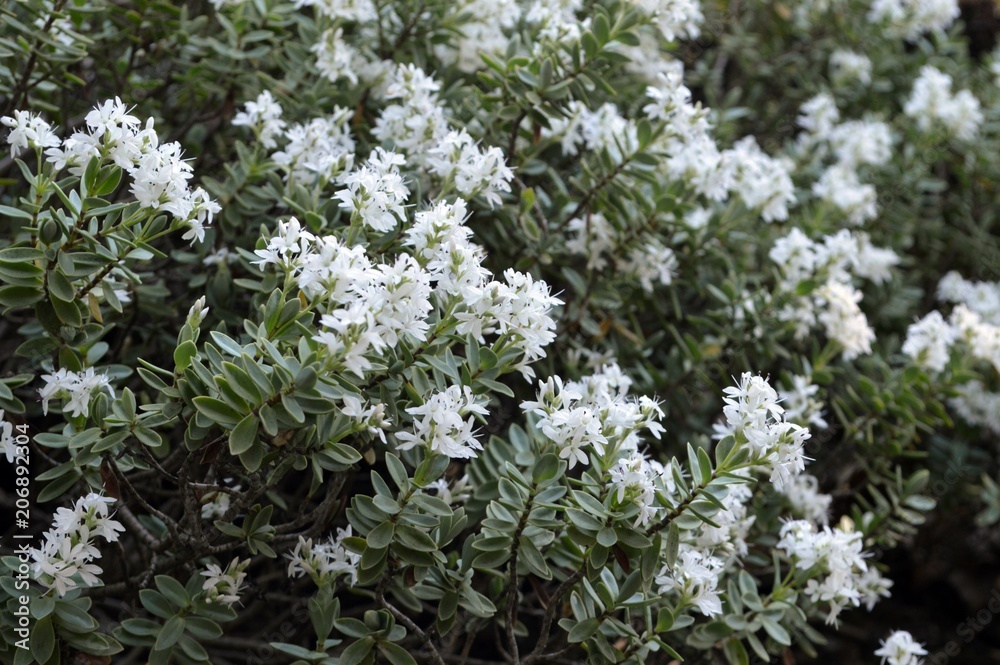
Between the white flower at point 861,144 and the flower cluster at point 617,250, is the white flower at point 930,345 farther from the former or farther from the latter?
the white flower at point 861,144

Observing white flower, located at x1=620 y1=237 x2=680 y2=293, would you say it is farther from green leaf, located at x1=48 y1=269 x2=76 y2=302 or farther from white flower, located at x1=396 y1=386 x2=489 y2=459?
green leaf, located at x1=48 y1=269 x2=76 y2=302

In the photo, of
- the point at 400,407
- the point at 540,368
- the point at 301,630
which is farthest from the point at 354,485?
the point at 400,407

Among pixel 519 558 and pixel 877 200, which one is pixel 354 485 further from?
pixel 877 200

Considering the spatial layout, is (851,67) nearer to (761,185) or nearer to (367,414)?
(761,185)

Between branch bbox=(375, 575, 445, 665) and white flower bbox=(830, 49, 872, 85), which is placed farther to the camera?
white flower bbox=(830, 49, 872, 85)

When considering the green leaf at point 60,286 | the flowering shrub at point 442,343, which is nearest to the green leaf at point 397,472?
the flowering shrub at point 442,343

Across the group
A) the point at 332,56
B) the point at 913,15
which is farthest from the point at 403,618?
the point at 913,15

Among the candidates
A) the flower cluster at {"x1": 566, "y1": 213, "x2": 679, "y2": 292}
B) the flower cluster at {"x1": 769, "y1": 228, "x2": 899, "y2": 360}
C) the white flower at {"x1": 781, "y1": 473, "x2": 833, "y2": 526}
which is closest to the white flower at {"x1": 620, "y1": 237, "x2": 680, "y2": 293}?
the flower cluster at {"x1": 566, "y1": 213, "x2": 679, "y2": 292}
